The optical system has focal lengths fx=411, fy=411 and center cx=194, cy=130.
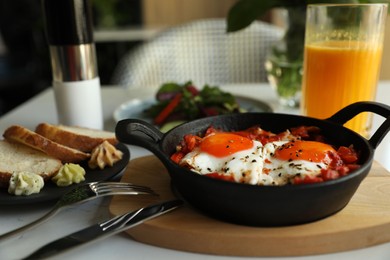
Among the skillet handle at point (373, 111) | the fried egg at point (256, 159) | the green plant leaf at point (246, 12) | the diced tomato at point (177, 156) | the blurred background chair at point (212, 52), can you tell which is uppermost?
A: the green plant leaf at point (246, 12)

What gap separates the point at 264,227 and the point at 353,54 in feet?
2.30

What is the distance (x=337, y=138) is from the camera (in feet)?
3.10

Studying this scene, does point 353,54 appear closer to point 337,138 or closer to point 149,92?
point 337,138

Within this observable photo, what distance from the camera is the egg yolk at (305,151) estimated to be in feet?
2.80

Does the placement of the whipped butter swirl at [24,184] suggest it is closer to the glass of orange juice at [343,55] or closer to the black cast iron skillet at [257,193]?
the black cast iron skillet at [257,193]

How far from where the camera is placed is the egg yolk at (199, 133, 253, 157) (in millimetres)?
890

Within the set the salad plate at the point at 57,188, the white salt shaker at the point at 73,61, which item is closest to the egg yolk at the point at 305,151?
the salad plate at the point at 57,188

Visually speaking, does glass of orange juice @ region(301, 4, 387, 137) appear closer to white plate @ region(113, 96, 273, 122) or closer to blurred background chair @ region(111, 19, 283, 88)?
white plate @ region(113, 96, 273, 122)

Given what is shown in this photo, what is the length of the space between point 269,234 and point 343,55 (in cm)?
71

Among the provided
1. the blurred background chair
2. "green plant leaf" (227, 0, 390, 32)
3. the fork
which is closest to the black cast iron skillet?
the fork

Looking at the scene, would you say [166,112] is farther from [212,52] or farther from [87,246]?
[212,52]

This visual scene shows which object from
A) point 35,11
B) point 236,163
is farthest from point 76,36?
point 35,11

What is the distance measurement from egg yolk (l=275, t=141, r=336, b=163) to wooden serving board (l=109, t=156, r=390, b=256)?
0.11 meters

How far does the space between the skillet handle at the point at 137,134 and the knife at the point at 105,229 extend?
118 mm
